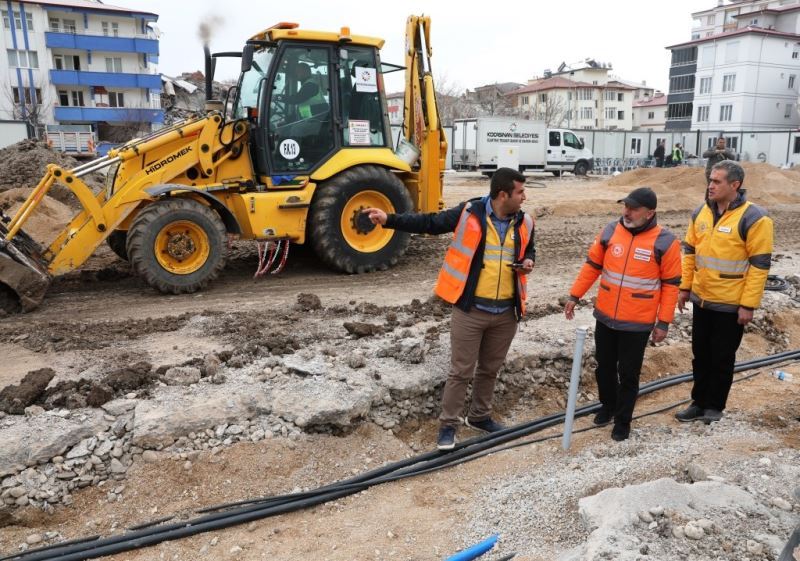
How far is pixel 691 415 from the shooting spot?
4.99 metres

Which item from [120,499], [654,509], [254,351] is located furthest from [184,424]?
[654,509]

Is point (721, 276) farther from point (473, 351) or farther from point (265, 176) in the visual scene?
point (265, 176)

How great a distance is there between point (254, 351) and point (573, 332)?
300 cm

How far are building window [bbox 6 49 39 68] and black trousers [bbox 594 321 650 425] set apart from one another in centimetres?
5351

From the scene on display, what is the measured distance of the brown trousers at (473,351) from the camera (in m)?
4.41

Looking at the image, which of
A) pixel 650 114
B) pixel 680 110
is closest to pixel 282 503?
pixel 680 110

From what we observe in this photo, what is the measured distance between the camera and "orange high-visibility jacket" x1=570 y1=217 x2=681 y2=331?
4219mm

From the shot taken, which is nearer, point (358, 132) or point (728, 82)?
point (358, 132)

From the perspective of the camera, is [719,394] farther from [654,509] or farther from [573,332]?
[654,509]

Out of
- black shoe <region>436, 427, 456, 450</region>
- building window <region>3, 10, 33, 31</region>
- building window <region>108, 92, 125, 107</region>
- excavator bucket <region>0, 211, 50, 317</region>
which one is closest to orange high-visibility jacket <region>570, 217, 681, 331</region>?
black shoe <region>436, 427, 456, 450</region>

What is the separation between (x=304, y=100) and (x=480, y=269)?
15.0 feet

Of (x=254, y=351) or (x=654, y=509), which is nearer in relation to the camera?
(x=654, y=509)

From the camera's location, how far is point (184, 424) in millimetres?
4457

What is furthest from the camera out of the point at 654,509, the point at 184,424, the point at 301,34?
the point at 301,34
